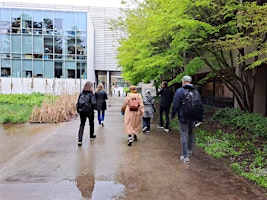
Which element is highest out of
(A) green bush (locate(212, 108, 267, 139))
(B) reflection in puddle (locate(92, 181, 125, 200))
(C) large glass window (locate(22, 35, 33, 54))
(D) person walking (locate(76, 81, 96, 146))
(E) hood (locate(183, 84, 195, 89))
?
(C) large glass window (locate(22, 35, 33, 54))

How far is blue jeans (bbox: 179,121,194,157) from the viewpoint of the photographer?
222 inches

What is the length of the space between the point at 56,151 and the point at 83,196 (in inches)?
111

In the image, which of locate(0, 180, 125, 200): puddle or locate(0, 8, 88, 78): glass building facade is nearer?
locate(0, 180, 125, 200): puddle

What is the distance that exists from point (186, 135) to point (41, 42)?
28235 mm

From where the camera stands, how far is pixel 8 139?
303 inches

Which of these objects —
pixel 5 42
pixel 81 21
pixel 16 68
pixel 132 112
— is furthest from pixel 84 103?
pixel 5 42

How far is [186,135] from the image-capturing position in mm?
5684

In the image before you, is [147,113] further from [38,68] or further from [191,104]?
[38,68]

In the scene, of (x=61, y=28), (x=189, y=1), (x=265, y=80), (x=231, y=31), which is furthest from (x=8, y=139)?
(x=61, y=28)

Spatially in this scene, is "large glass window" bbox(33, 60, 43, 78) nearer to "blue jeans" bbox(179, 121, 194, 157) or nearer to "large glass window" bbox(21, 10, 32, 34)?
"large glass window" bbox(21, 10, 32, 34)

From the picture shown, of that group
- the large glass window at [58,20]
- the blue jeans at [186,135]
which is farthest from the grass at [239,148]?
the large glass window at [58,20]

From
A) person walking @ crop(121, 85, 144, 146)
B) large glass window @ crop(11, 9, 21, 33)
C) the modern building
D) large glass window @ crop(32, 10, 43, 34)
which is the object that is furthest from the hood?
large glass window @ crop(11, 9, 21, 33)

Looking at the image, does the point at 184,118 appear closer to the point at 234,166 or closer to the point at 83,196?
the point at 234,166

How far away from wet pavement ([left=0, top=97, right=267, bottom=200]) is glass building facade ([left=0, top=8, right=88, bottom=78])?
23710mm
